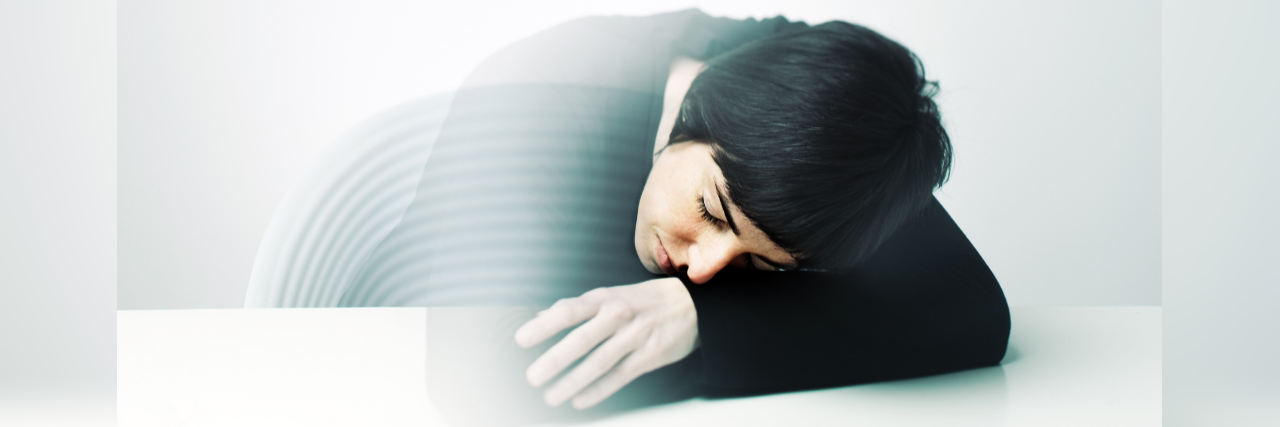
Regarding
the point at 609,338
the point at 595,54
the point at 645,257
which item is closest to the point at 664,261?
the point at 645,257

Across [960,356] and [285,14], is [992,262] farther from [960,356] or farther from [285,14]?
[285,14]

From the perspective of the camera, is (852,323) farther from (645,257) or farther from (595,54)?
(595,54)

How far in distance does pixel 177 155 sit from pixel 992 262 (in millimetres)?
888

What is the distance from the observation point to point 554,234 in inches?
29.1

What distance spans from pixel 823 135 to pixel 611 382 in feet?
0.86

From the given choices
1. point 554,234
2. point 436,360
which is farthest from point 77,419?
point 554,234

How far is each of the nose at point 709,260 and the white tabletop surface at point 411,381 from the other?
101 millimetres

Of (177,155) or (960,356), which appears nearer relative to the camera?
(960,356)

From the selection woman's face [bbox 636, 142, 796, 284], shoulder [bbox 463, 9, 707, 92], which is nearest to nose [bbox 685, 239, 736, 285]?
woman's face [bbox 636, 142, 796, 284]

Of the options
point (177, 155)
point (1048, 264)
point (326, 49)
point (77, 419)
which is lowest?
point (77, 419)

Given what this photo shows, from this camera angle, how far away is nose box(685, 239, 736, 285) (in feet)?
2.03

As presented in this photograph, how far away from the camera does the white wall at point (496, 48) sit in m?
0.79

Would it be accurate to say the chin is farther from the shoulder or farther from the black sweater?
the shoulder

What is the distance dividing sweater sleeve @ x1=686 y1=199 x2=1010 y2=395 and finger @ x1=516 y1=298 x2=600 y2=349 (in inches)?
3.4
